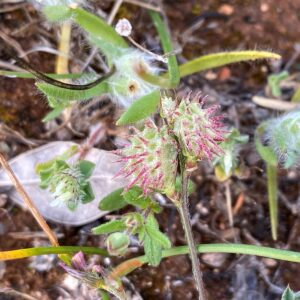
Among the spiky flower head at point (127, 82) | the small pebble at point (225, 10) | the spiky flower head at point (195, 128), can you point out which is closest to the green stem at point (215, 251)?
the spiky flower head at point (195, 128)

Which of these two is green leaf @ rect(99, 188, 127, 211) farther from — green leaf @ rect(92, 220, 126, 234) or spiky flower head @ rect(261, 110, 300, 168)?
spiky flower head @ rect(261, 110, 300, 168)

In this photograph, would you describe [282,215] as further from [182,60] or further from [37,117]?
[37,117]

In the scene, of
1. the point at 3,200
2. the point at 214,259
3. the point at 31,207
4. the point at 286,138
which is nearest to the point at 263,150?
the point at 286,138

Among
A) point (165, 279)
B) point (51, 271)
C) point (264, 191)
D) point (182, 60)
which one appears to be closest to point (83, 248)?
point (51, 271)

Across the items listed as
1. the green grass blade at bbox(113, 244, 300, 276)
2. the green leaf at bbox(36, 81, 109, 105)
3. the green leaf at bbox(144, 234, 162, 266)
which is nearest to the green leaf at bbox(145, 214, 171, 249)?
the green leaf at bbox(144, 234, 162, 266)

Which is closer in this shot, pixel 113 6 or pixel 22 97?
pixel 22 97
